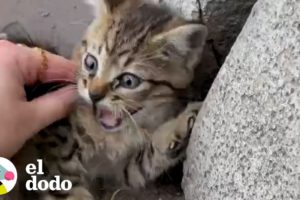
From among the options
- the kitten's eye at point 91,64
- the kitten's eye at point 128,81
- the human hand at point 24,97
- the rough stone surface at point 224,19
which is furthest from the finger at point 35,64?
the rough stone surface at point 224,19

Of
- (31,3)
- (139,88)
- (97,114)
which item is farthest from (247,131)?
(31,3)

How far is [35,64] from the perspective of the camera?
77.6 inches

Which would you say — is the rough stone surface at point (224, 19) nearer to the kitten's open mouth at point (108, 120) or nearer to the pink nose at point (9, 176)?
the kitten's open mouth at point (108, 120)

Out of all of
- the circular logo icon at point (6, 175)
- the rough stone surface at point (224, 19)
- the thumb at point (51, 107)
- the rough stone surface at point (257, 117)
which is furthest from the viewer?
the rough stone surface at point (224, 19)

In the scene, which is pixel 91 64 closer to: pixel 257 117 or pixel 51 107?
pixel 51 107

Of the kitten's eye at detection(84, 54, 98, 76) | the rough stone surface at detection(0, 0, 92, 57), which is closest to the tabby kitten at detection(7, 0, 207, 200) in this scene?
the kitten's eye at detection(84, 54, 98, 76)

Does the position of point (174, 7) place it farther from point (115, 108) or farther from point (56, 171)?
point (56, 171)

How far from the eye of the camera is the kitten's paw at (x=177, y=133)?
6.29ft

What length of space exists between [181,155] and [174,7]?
0.44 metres

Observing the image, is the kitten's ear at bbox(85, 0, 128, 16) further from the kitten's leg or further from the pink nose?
the pink nose

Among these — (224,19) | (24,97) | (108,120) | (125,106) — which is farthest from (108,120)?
(224,19)

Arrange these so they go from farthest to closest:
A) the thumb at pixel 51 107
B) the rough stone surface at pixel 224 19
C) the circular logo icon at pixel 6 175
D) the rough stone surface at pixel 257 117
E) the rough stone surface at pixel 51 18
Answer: the rough stone surface at pixel 51 18
the rough stone surface at pixel 224 19
the thumb at pixel 51 107
the circular logo icon at pixel 6 175
the rough stone surface at pixel 257 117

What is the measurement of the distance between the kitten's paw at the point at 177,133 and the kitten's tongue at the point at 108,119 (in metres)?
0.12

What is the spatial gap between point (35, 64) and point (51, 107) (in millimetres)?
145
